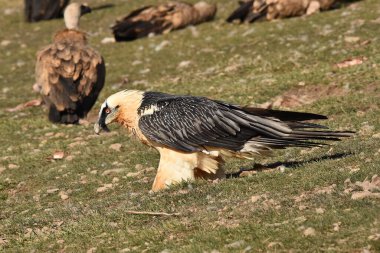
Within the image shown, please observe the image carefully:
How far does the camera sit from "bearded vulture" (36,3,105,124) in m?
18.4

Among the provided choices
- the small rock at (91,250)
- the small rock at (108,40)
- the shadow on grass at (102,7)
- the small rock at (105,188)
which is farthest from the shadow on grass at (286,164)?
the shadow on grass at (102,7)

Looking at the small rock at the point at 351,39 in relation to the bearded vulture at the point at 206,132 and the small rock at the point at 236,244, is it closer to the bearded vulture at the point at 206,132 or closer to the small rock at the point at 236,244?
the bearded vulture at the point at 206,132

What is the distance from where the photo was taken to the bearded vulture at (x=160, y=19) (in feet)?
90.4

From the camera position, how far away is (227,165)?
Result: 43.7ft

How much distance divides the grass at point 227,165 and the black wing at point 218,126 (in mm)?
417

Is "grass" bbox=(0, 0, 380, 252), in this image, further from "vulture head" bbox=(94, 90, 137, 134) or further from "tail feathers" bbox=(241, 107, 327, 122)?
"vulture head" bbox=(94, 90, 137, 134)

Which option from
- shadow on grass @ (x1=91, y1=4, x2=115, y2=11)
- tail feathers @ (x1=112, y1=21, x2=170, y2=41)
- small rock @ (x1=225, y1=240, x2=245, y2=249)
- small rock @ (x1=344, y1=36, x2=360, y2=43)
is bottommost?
shadow on grass @ (x1=91, y1=4, x2=115, y2=11)

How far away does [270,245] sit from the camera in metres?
7.99

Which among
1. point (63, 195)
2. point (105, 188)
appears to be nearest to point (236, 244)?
point (105, 188)

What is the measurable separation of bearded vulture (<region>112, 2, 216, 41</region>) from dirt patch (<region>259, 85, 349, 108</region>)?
10.4 meters

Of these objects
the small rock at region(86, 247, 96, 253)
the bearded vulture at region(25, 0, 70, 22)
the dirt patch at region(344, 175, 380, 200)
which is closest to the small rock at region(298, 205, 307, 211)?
the dirt patch at region(344, 175, 380, 200)

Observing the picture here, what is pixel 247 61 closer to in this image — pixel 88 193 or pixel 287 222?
pixel 88 193

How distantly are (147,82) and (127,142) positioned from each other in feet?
19.4

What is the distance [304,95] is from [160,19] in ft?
35.6
